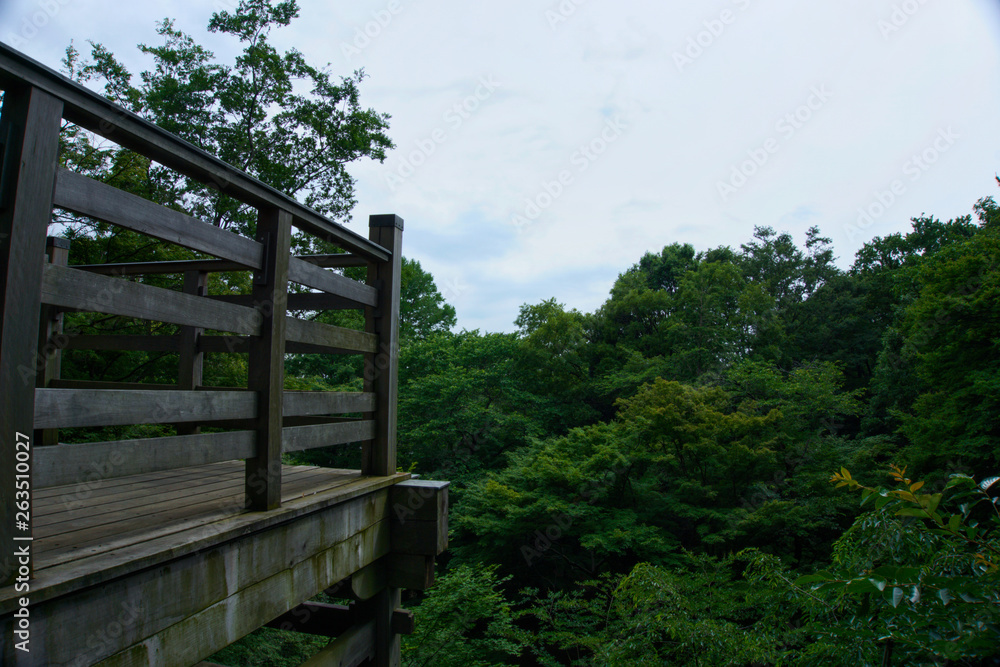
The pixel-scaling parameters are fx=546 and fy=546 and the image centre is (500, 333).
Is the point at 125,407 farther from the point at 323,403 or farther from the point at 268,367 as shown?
the point at 323,403

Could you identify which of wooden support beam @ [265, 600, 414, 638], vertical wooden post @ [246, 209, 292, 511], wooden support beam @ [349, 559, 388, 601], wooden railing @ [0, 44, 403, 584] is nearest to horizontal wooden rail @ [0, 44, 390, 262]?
wooden railing @ [0, 44, 403, 584]

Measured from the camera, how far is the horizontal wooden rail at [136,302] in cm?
123

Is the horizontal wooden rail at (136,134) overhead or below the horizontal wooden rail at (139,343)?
overhead

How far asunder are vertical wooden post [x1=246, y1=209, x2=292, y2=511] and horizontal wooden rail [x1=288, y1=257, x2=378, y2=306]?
110mm

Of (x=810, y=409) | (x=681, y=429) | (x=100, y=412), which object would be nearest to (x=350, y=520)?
(x=100, y=412)

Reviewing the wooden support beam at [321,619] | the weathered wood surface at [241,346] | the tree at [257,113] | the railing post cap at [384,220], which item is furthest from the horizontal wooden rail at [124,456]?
the tree at [257,113]

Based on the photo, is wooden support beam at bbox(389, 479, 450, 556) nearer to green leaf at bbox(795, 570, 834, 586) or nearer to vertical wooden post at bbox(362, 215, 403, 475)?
vertical wooden post at bbox(362, 215, 403, 475)

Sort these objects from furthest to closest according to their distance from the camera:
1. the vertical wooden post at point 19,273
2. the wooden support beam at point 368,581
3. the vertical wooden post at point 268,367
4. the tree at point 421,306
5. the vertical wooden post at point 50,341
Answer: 1. the tree at point 421,306
2. the vertical wooden post at point 50,341
3. the wooden support beam at point 368,581
4. the vertical wooden post at point 268,367
5. the vertical wooden post at point 19,273

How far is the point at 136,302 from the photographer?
1420mm

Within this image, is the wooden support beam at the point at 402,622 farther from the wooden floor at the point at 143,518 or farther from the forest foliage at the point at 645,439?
the forest foliage at the point at 645,439

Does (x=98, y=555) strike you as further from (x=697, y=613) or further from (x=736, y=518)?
(x=736, y=518)

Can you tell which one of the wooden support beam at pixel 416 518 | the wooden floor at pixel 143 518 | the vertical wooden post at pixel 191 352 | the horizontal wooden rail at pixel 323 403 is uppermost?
the vertical wooden post at pixel 191 352

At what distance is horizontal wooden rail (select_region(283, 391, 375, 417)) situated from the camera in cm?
210

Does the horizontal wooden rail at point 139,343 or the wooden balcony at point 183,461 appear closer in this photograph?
the wooden balcony at point 183,461
